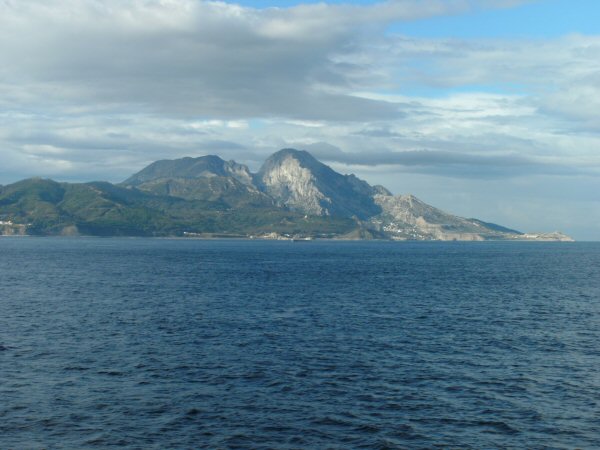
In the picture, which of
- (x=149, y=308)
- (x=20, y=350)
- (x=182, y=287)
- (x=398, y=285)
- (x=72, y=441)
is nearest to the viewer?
(x=72, y=441)

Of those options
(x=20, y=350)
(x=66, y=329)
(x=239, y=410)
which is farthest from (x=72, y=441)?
(x=66, y=329)

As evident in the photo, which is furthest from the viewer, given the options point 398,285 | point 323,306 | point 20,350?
point 398,285

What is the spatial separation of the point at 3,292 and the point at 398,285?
344 ft

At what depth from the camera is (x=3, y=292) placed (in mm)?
138375

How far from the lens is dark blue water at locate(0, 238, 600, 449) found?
4881cm

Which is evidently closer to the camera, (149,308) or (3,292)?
(149,308)

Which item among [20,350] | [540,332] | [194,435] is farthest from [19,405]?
[540,332]

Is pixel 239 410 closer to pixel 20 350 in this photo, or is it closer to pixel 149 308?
pixel 20 350

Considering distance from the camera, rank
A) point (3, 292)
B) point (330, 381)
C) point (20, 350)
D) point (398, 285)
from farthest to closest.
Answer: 1. point (398, 285)
2. point (3, 292)
3. point (20, 350)
4. point (330, 381)

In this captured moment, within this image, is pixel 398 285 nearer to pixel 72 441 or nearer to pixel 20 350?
pixel 20 350

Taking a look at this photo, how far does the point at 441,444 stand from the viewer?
153 feet

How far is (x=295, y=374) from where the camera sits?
2608 inches

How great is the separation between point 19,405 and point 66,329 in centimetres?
3770

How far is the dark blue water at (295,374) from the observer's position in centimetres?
4881
